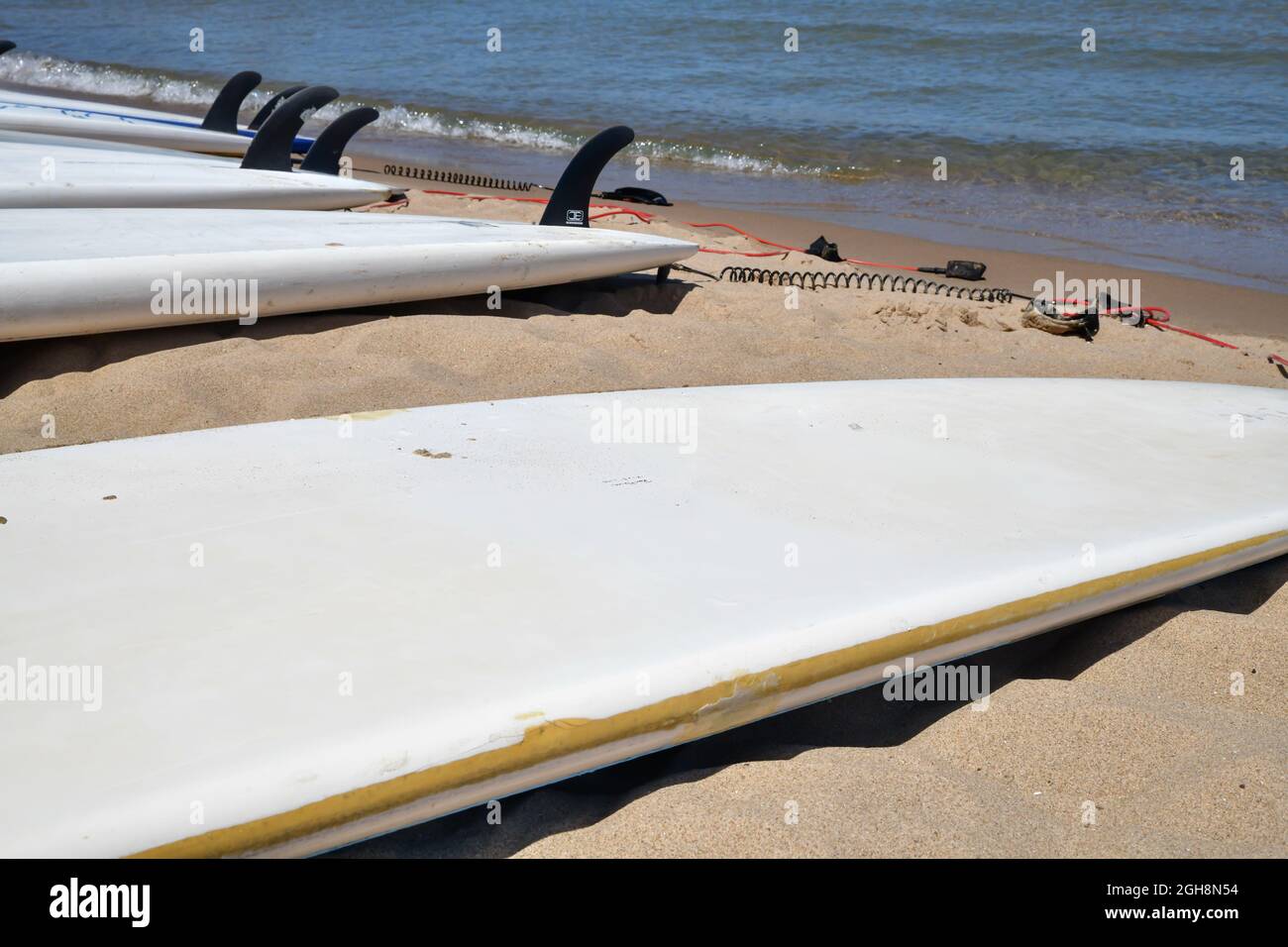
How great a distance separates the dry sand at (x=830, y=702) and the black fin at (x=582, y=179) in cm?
77

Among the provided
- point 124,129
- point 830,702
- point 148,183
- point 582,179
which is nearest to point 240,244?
point 582,179

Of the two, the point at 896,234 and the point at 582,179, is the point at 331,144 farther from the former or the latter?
the point at 896,234

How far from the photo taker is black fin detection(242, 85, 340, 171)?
17.8 ft

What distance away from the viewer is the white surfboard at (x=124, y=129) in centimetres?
661

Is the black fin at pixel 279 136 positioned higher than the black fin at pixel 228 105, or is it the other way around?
the black fin at pixel 228 105

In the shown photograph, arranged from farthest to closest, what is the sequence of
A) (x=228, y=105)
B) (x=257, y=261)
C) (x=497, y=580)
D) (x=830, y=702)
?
(x=228, y=105) → (x=257, y=261) → (x=830, y=702) → (x=497, y=580)

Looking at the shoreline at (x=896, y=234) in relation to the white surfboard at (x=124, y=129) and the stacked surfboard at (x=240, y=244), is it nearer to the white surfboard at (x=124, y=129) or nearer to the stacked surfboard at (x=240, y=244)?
the white surfboard at (x=124, y=129)

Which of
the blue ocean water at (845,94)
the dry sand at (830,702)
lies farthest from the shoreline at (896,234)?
the dry sand at (830,702)

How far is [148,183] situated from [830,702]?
3.97 metres

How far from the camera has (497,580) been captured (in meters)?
1.56

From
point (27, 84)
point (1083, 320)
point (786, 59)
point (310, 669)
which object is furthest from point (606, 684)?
point (27, 84)

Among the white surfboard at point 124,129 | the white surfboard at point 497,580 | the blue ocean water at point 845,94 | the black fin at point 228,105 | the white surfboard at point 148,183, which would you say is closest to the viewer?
the white surfboard at point 497,580

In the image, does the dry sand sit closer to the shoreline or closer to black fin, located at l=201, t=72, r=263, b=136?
the shoreline

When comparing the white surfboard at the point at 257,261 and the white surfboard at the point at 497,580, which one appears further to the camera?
the white surfboard at the point at 257,261
